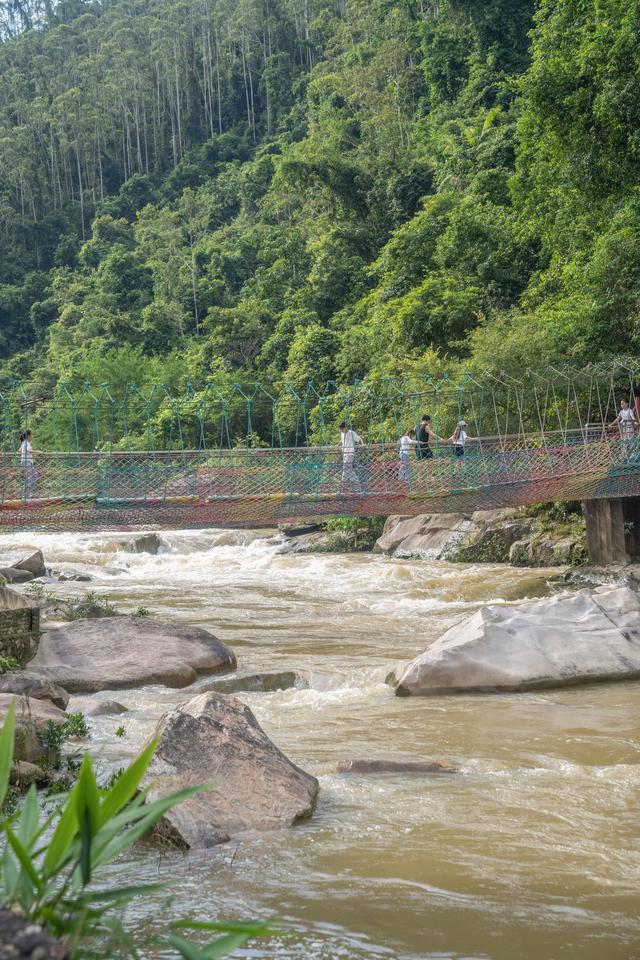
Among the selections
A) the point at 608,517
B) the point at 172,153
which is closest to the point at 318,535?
the point at 608,517

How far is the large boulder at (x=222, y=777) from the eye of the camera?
379 cm

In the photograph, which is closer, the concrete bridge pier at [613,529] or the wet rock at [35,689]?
the wet rock at [35,689]

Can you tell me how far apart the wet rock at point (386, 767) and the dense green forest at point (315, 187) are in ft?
35.1

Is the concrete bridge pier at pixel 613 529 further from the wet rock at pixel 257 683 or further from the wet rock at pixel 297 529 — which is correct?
the wet rock at pixel 257 683

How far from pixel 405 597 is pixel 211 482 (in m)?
2.66

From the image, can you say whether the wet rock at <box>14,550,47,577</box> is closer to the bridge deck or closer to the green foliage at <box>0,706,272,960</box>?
the bridge deck

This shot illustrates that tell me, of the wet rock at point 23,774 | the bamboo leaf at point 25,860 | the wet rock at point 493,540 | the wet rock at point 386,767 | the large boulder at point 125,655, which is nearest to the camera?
the bamboo leaf at point 25,860

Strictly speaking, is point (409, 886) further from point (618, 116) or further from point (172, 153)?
point (172, 153)

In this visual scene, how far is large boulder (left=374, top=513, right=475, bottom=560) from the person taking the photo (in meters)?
14.8

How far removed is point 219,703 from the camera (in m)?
4.43

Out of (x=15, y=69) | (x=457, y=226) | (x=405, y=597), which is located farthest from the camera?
(x=15, y=69)

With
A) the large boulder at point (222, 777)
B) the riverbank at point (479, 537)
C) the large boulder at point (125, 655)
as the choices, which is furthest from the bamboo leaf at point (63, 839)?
the riverbank at point (479, 537)

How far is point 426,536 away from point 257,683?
8955 millimetres

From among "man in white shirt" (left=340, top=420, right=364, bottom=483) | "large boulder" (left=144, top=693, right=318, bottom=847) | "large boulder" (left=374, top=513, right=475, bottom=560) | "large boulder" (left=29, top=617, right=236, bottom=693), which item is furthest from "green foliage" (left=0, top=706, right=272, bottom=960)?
"large boulder" (left=374, top=513, right=475, bottom=560)
